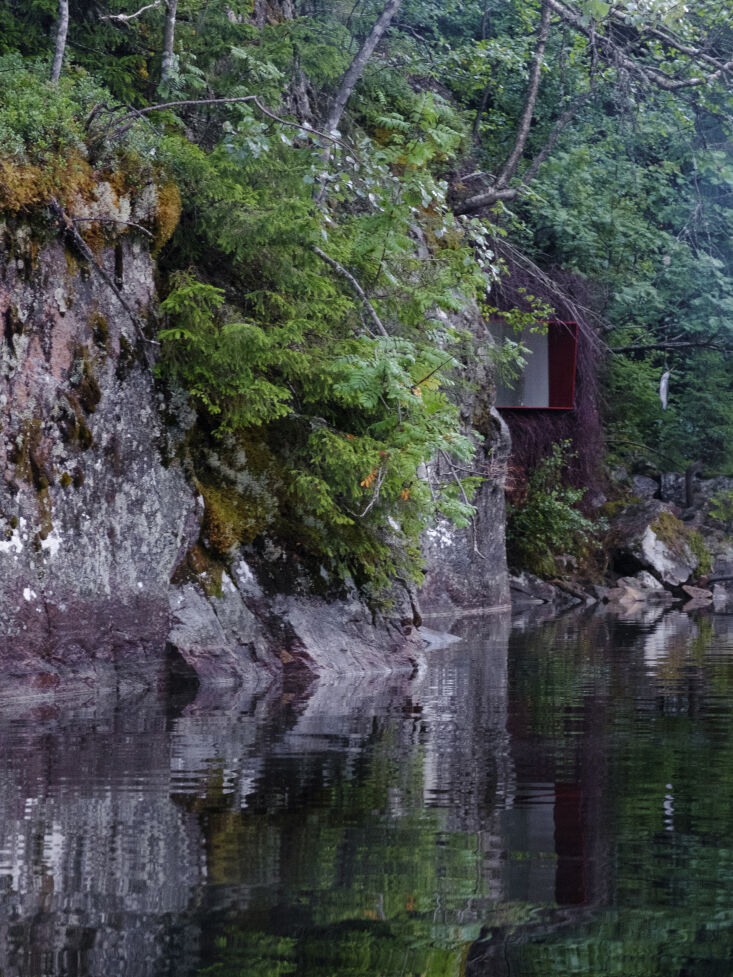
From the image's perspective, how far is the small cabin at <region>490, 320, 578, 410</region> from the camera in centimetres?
2384

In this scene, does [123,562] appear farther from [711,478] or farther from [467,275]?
[711,478]

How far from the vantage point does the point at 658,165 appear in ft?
88.1

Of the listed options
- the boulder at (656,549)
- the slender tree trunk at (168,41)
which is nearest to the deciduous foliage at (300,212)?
the slender tree trunk at (168,41)

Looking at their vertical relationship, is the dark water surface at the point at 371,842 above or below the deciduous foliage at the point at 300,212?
below

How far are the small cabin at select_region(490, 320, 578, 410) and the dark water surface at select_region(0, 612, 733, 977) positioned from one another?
1629 centimetres

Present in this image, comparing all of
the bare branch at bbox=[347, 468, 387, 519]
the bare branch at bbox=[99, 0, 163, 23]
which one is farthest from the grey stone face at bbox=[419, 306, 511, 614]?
the bare branch at bbox=[99, 0, 163, 23]

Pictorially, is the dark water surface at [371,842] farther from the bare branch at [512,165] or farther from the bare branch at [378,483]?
the bare branch at [512,165]

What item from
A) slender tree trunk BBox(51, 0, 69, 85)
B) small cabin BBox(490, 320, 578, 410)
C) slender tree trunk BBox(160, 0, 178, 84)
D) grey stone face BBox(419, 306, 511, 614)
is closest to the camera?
slender tree trunk BBox(51, 0, 69, 85)

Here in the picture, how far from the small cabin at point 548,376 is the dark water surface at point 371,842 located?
16.3 metres

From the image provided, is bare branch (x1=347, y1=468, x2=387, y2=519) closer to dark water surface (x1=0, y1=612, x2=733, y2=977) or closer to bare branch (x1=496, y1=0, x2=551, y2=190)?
dark water surface (x1=0, y1=612, x2=733, y2=977)

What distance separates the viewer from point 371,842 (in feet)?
13.8

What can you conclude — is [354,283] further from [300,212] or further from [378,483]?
[378,483]

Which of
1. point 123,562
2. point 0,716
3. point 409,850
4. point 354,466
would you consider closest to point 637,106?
point 354,466

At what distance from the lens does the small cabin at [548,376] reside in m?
23.8
